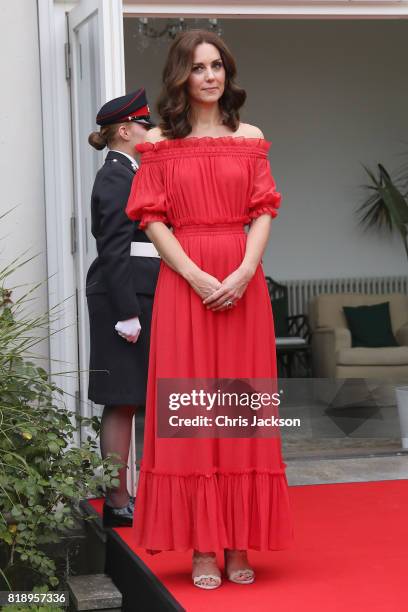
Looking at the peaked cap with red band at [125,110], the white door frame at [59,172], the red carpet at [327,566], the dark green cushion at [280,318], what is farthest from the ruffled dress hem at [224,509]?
the dark green cushion at [280,318]

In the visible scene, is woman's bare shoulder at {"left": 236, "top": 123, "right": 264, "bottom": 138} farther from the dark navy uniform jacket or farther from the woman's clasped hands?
the dark navy uniform jacket

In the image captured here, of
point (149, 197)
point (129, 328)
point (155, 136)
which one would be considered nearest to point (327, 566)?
point (129, 328)

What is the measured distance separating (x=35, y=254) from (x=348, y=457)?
1790mm

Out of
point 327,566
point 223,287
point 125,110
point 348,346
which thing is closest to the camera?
point 223,287

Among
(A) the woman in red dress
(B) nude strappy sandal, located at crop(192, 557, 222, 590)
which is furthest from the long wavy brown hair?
(B) nude strappy sandal, located at crop(192, 557, 222, 590)

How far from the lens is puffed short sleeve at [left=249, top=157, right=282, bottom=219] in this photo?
9.78 feet

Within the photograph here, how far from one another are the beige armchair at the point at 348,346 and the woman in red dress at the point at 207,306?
5.29 meters

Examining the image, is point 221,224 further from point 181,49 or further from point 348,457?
point 348,457

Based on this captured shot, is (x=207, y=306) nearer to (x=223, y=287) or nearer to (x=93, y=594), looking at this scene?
(x=223, y=287)

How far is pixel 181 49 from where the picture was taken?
9.66 feet

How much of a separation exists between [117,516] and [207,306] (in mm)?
1189

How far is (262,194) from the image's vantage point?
298 cm

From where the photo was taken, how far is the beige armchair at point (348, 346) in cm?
823

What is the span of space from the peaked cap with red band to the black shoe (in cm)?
137
